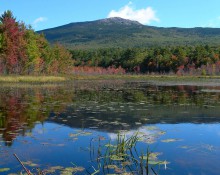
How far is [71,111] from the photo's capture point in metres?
21.8

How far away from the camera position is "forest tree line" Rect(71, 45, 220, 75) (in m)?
121

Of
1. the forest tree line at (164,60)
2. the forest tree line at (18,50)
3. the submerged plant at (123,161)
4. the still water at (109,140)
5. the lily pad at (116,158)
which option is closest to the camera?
the submerged plant at (123,161)

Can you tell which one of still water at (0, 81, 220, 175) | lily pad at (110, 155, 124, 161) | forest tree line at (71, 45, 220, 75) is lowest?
still water at (0, 81, 220, 175)

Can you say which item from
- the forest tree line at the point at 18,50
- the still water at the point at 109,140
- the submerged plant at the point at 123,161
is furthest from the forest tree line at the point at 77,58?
the submerged plant at the point at 123,161

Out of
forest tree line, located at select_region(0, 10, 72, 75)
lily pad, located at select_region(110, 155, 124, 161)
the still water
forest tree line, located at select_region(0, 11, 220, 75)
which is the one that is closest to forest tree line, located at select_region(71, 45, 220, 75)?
forest tree line, located at select_region(0, 11, 220, 75)

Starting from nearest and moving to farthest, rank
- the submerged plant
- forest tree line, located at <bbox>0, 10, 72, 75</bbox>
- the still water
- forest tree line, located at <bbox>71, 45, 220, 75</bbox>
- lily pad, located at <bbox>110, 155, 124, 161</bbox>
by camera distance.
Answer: the submerged plant
the still water
lily pad, located at <bbox>110, 155, 124, 161</bbox>
forest tree line, located at <bbox>0, 10, 72, 75</bbox>
forest tree line, located at <bbox>71, 45, 220, 75</bbox>

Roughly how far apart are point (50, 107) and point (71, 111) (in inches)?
105

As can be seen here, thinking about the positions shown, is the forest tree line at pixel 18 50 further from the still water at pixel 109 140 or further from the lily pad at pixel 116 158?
the lily pad at pixel 116 158

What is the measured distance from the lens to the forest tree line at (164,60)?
397ft

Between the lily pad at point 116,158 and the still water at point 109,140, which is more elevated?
the lily pad at point 116,158

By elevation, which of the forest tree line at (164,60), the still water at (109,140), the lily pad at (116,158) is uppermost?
the forest tree line at (164,60)

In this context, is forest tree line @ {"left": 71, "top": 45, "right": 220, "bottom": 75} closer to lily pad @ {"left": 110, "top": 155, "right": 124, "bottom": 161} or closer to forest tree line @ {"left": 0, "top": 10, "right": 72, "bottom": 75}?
forest tree line @ {"left": 0, "top": 10, "right": 72, "bottom": 75}

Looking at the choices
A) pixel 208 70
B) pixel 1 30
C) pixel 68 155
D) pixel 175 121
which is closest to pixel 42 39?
pixel 1 30

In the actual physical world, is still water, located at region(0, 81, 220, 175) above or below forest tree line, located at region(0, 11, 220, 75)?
below
